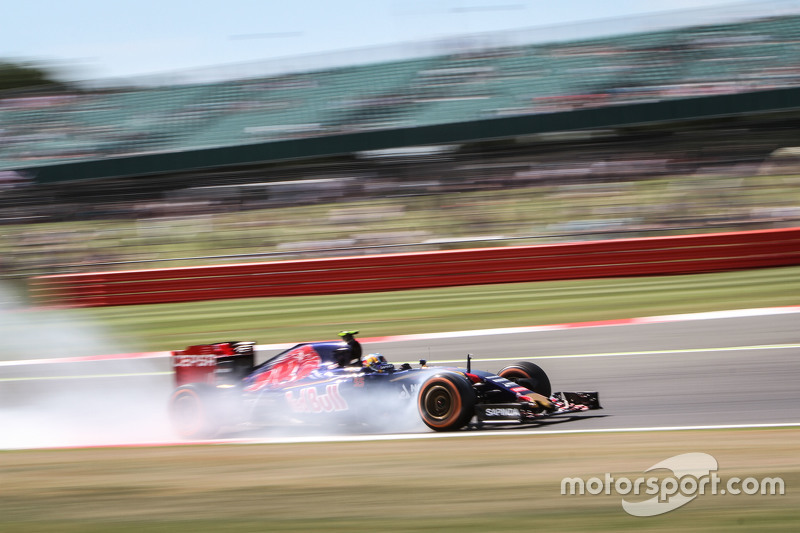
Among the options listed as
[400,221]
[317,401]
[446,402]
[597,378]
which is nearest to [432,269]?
[400,221]

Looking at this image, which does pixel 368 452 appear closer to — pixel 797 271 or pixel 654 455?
pixel 654 455

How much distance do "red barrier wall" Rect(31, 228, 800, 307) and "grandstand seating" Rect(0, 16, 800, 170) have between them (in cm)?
706

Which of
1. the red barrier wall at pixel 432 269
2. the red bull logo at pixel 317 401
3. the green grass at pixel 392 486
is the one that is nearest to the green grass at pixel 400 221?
Result: the red barrier wall at pixel 432 269

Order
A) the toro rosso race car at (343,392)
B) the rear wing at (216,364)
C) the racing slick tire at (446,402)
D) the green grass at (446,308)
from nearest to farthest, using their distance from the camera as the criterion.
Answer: the racing slick tire at (446,402) < the toro rosso race car at (343,392) < the rear wing at (216,364) < the green grass at (446,308)

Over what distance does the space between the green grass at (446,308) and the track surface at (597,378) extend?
0.91m

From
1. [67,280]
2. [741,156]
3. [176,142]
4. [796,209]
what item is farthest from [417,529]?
[176,142]

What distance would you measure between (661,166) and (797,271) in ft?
16.6

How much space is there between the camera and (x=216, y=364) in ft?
25.5

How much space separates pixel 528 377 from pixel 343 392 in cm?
153

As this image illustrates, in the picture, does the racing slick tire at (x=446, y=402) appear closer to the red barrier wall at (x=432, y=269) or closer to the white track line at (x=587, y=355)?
the white track line at (x=587, y=355)

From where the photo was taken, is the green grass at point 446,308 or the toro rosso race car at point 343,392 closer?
the toro rosso race car at point 343,392

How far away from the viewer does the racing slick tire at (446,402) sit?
6.43 meters

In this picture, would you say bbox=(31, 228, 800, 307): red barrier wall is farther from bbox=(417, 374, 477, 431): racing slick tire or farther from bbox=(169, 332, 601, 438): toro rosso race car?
bbox=(417, 374, 477, 431): racing slick tire

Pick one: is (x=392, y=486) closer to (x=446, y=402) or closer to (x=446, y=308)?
(x=446, y=402)
